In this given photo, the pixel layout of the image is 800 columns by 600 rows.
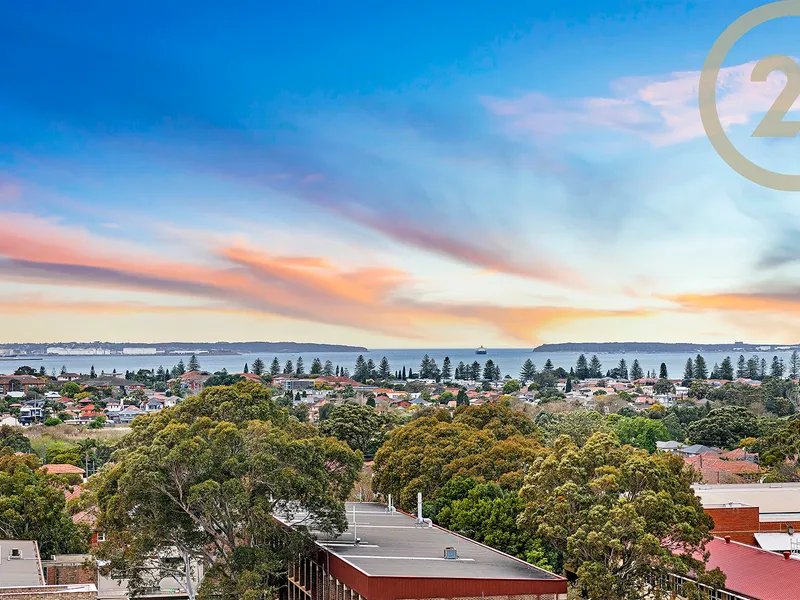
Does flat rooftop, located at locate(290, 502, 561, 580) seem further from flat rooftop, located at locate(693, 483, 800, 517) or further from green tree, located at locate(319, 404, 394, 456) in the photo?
green tree, located at locate(319, 404, 394, 456)

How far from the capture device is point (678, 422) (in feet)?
355

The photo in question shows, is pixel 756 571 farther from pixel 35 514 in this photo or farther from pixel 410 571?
pixel 35 514

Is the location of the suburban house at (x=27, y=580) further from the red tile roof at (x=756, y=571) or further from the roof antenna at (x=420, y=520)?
the red tile roof at (x=756, y=571)

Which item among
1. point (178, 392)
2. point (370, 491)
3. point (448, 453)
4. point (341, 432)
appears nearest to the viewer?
point (448, 453)

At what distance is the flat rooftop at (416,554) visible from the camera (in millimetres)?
27109

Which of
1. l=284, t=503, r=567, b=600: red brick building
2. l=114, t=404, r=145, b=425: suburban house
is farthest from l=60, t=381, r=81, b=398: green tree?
l=284, t=503, r=567, b=600: red brick building

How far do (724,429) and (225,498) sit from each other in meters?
72.5

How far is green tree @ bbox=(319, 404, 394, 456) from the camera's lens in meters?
76.9

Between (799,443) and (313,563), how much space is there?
121 ft

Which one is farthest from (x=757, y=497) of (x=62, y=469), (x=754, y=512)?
(x=62, y=469)

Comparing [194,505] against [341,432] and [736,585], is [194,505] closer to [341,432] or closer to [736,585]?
[736,585]

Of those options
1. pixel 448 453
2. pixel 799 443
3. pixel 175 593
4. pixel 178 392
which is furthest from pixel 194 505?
pixel 178 392

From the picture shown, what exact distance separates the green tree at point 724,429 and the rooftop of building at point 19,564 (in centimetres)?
7083

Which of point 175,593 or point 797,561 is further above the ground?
point 797,561
